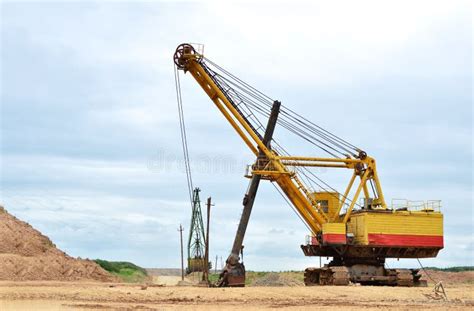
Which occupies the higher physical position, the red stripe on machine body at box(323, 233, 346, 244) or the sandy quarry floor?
the red stripe on machine body at box(323, 233, 346, 244)

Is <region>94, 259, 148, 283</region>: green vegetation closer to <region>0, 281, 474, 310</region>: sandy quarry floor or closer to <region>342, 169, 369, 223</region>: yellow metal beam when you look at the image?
<region>342, 169, 369, 223</region>: yellow metal beam

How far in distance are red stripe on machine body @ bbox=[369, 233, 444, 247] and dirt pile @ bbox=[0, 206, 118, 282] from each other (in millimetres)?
15661

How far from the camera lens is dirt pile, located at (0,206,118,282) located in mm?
35375

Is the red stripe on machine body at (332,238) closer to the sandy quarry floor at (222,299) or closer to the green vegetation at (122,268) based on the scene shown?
the sandy quarry floor at (222,299)

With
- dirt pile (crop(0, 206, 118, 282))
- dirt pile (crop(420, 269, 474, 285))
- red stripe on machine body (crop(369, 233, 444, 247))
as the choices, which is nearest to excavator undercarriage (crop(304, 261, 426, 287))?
red stripe on machine body (crop(369, 233, 444, 247))

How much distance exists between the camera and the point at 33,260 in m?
37.0

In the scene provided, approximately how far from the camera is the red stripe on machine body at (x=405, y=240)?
114 ft

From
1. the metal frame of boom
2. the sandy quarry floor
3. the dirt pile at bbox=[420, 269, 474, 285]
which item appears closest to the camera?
the sandy quarry floor

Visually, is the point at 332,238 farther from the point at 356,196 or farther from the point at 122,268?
the point at 122,268

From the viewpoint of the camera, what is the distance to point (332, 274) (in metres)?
34.1

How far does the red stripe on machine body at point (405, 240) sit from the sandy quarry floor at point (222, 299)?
372cm

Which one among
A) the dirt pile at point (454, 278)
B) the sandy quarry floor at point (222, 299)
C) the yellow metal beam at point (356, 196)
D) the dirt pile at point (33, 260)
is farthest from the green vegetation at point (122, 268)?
the sandy quarry floor at point (222, 299)

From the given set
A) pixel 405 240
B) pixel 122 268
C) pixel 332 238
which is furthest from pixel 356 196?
pixel 122 268

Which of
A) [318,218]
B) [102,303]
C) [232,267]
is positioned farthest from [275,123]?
[102,303]
